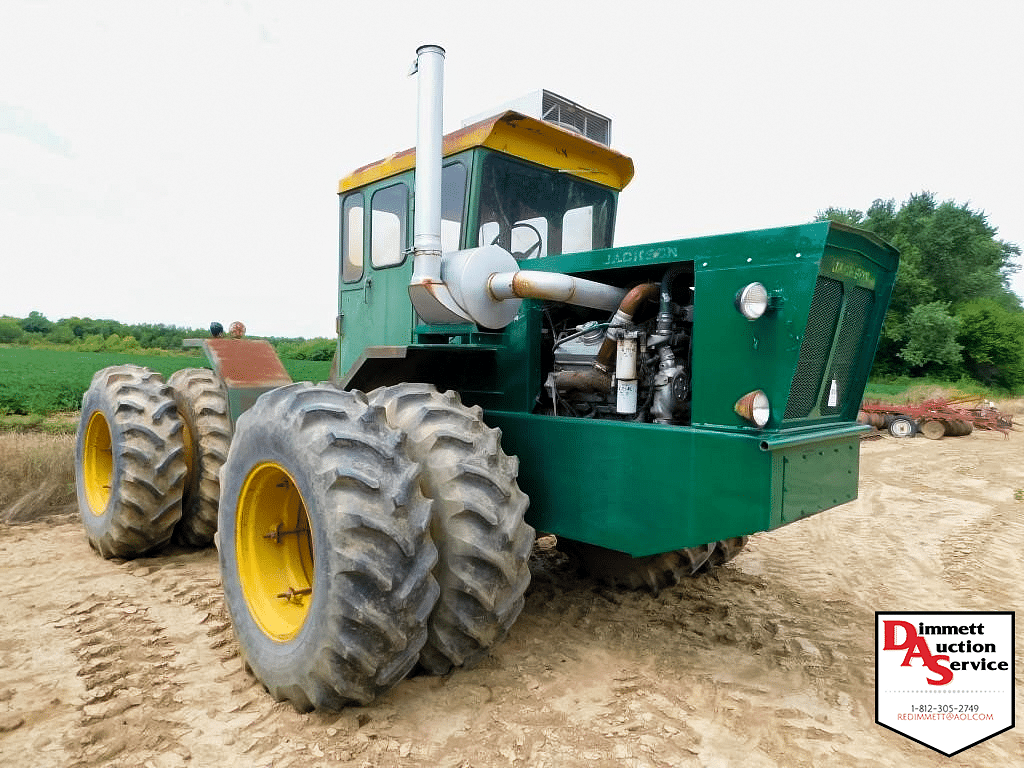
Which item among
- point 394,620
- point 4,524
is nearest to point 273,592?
point 394,620

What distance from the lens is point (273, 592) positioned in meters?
3.53

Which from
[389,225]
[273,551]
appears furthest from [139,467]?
[389,225]

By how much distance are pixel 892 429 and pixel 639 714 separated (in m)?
16.3

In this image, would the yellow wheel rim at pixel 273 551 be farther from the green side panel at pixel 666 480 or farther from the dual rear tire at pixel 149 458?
the dual rear tire at pixel 149 458

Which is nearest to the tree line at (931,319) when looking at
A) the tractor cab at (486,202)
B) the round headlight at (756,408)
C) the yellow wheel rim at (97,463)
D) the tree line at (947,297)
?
the tree line at (947,297)

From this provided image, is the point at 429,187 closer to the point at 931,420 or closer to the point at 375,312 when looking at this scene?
the point at 375,312

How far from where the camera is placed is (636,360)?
345 centimetres

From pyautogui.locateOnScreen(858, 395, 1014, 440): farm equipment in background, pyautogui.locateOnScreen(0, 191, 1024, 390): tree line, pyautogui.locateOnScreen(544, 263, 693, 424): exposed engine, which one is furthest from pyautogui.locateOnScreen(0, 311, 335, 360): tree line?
pyautogui.locateOnScreen(544, 263, 693, 424): exposed engine

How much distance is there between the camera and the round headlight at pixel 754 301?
115 inches

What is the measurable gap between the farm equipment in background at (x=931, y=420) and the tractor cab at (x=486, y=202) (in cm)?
1374

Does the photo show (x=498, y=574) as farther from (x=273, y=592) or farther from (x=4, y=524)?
(x=4, y=524)

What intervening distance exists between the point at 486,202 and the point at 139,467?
9.89ft

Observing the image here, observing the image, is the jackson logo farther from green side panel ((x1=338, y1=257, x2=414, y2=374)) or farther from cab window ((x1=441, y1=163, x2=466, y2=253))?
green side panel ((x1=338, y1=257, x2=414, y2=374))

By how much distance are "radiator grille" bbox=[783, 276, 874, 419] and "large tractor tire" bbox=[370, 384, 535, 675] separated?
4.40ft
